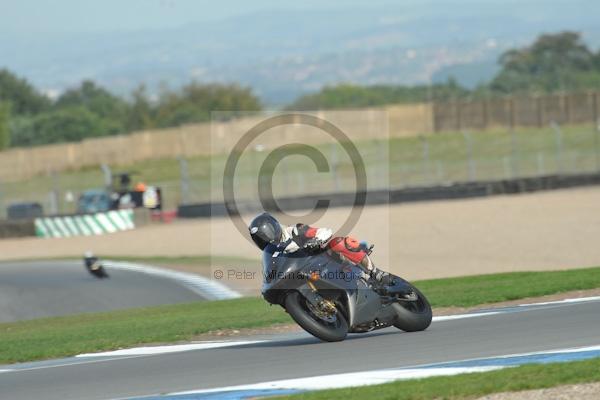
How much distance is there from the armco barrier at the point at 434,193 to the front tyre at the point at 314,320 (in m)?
27.9

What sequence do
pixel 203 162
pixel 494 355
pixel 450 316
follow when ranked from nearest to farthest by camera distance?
pixel 494 355 < pixel 450 316 < pixel 203 162

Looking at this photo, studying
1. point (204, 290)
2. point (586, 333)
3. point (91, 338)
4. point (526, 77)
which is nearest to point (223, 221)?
point (204, 290)

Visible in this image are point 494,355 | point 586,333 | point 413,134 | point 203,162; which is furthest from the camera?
point 413,134

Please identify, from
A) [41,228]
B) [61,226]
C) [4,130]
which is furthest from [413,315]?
[4,130]

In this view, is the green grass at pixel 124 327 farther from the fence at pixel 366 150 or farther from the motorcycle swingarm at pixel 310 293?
the fence at pixel 366 150

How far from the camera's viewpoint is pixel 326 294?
10953mm

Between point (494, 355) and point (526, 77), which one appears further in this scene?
point (526, 77)

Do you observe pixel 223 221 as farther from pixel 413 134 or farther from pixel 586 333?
pixel 413 134

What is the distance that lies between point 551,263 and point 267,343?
12.2m

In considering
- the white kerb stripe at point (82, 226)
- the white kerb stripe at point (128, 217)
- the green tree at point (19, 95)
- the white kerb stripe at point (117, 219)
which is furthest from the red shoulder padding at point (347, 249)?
the green tree at point (19, 95)

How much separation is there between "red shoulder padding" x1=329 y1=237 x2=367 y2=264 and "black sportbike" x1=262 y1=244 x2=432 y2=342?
0.06 metres

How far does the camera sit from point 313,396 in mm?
8500

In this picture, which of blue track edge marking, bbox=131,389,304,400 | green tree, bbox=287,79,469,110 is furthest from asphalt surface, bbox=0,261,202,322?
green tree, bbox=287,79,469,110

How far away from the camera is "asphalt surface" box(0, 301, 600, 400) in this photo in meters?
9.62
